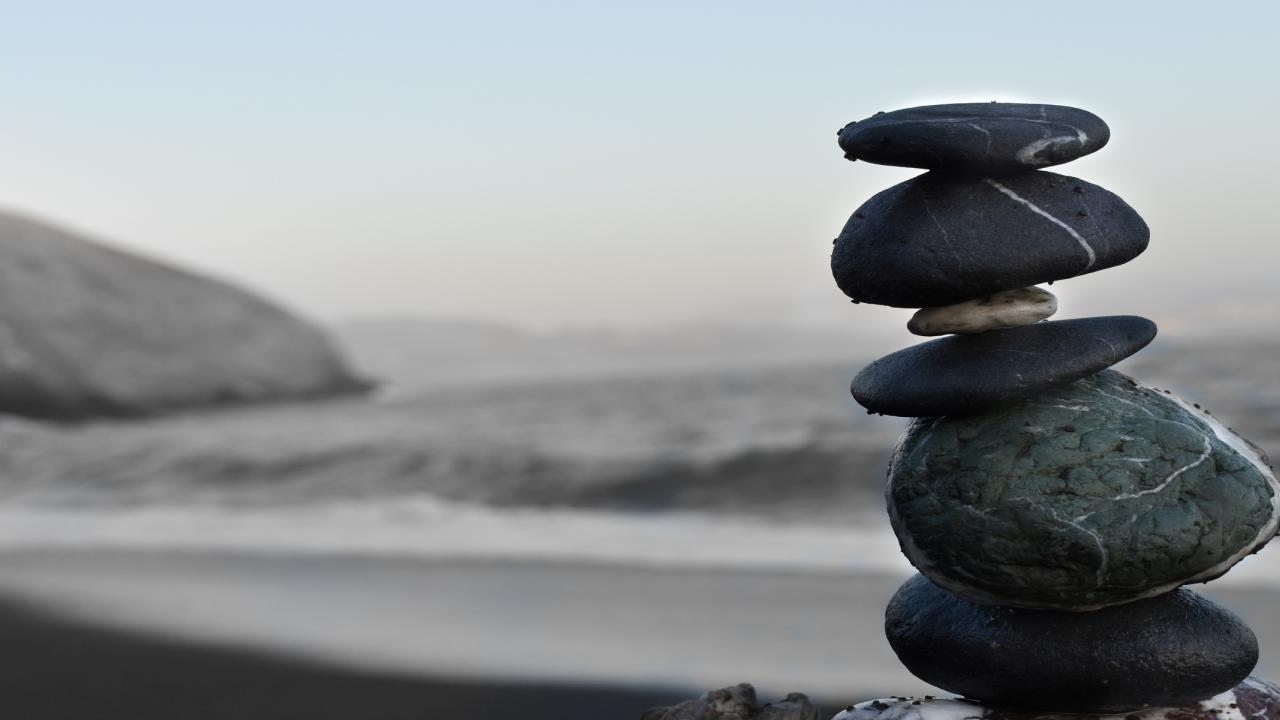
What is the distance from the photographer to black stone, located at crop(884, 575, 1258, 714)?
12.6 ft

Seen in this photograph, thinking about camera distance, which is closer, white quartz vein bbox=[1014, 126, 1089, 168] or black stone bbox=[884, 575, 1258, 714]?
white quartz vein bbox=[1014, 126, 1089, 168]

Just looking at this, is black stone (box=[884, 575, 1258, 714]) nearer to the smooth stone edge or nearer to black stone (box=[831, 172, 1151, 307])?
the smooth stone edge

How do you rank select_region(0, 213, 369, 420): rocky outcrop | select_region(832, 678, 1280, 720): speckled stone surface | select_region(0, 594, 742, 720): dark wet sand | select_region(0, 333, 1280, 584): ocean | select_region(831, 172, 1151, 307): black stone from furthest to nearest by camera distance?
select_region(0, 213, 369, 420): rocky outcrop
select_region(0, 333, 1280, 584): ocean
select_region(0, 594, 742, 720): dark wet sand
select_region(832, 678, 1280, 720): speckled stone surface
select_region(831, 172, 1151, 307): black stone

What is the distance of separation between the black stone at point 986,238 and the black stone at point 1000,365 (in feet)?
0.58

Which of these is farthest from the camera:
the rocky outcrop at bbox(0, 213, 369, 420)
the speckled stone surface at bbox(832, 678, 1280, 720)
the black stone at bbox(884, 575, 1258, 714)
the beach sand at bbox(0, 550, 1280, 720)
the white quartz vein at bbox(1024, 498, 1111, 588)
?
the rocky outcrop at bbox(0, 213, 369, 420)

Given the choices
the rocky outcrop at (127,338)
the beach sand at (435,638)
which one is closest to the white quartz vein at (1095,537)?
the beach sand at (435,638)

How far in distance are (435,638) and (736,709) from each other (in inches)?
134

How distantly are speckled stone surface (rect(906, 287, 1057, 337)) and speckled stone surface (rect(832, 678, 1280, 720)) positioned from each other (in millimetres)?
1247

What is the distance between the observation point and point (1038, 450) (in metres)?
3.74

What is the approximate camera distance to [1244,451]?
3.94 meters

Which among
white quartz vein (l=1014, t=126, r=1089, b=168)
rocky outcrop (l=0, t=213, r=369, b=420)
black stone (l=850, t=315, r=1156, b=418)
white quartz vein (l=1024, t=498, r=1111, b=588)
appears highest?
rocky outcrop (l=0, t=213, r=369, b=420)

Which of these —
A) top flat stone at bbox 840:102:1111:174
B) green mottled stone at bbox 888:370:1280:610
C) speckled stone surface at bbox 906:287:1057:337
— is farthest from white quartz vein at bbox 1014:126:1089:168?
green mottled stone at bbox 888:370:1280:610

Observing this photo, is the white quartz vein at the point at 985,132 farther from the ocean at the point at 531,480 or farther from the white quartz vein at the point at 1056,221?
the ocean at the point at 531,480

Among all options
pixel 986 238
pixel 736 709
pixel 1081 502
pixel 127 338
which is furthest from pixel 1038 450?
pixel 127 338
